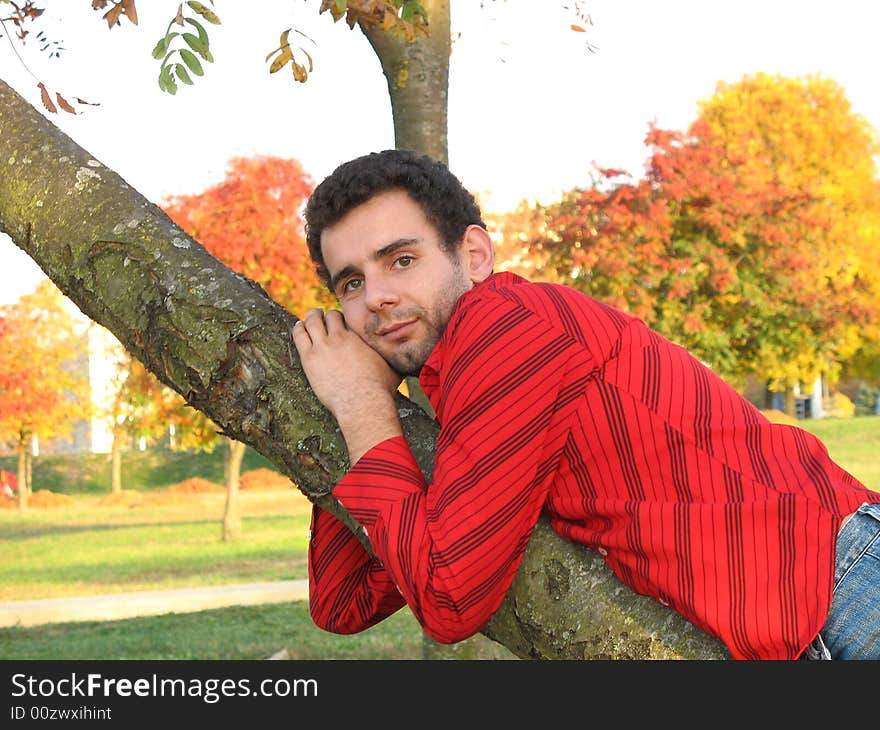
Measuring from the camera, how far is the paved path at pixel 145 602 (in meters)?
11.3

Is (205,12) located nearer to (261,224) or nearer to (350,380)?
(350,380)

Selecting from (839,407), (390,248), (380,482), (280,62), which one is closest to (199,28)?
(280,62)

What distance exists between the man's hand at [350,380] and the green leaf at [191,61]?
154 centimetres

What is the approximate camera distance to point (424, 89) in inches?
230

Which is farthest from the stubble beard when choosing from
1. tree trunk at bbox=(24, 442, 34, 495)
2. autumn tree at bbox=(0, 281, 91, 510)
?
tree trunk at bbox=(24, 442, 34, 495)

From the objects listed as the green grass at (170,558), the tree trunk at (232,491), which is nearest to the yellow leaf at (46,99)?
the green grass at (170,558)

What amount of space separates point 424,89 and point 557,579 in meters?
4.21

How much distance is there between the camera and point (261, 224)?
15969mm

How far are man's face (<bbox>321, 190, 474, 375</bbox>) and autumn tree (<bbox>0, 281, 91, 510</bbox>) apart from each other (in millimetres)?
23807

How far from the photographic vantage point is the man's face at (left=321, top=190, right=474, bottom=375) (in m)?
2.44

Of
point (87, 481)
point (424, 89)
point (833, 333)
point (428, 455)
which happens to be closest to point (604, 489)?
point (428, 455)

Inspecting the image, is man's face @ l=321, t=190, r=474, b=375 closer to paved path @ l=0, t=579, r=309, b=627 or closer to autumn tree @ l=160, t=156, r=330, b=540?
paved path @ l=0, t=579, r=309, b=627

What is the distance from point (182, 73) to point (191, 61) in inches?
2.4
